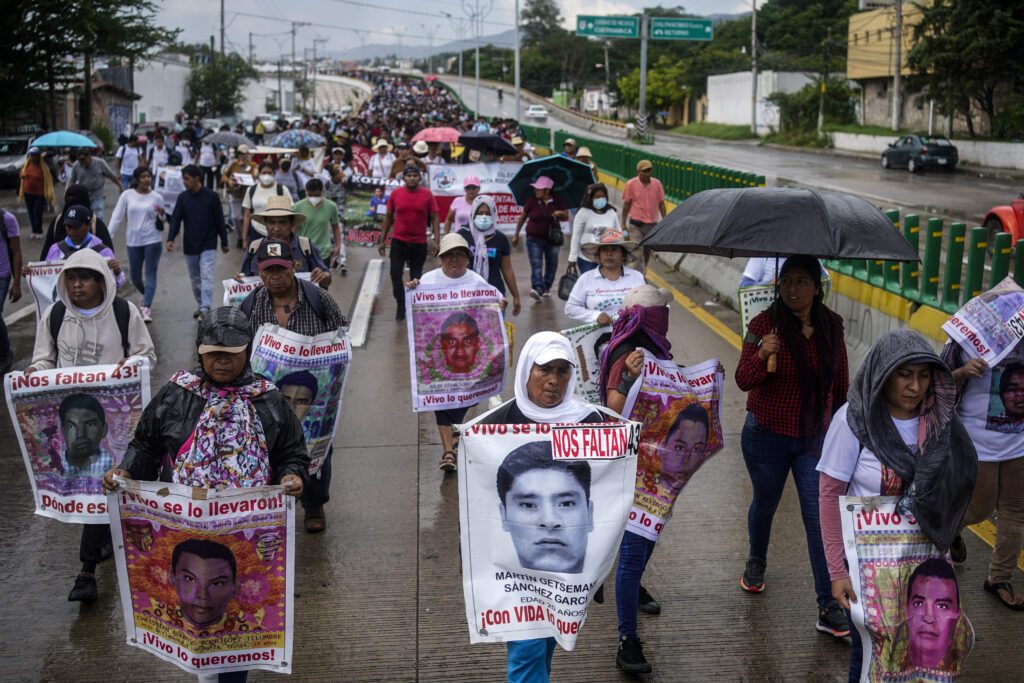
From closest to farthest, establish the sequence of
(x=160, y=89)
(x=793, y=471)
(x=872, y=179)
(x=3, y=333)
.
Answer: (x=793, y=471), (x=3, y=333), (x=872, y=179), (x=160, y=89)

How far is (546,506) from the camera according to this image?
392 centimetres

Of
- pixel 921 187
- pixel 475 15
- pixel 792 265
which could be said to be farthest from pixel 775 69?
pixel 792 265

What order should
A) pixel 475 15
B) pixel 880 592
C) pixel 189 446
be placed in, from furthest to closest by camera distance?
pixel 475 15, pixel 189 446, pixel 880 592

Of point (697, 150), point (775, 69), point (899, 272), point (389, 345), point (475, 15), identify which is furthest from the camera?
point (475, 15)

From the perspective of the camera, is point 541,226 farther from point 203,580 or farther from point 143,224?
point 203,580

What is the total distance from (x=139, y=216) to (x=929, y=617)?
10.5 m

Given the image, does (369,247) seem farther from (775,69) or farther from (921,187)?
(775,69)

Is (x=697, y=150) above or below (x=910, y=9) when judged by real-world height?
below

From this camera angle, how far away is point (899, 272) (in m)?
9.20

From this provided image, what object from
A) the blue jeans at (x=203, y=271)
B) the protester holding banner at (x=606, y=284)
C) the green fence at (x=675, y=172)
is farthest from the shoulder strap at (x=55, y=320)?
the green fence at (x=675, y=172)

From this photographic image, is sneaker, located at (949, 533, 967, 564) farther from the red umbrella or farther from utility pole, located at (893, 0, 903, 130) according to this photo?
utility pole, located at (893, 0, 903, 130)

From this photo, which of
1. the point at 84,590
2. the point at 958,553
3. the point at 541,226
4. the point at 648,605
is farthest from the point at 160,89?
the point at 958,553

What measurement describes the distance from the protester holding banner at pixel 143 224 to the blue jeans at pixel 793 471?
8.75m

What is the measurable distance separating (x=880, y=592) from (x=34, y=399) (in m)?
4.02
